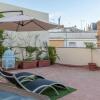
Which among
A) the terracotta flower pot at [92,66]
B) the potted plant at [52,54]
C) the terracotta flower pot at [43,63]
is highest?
the potted plant at [52,54]

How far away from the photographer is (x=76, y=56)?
15.4m

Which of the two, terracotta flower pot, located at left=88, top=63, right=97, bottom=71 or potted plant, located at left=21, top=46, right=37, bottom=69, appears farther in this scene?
terracotta flower pot, located at left=88, top=63, right=97, bottom=71

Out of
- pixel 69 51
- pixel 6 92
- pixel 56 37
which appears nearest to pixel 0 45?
pixel 69 51

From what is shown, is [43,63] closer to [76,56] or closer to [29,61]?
[29,61]

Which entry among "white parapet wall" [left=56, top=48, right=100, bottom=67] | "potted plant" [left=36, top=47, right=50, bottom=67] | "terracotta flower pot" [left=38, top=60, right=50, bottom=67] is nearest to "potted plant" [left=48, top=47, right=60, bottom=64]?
"potted plant" [left=36, top=47, right=50, bottom=67]

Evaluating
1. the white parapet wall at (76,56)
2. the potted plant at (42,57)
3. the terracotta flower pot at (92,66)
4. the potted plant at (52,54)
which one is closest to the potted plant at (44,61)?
the potted plant at (42,57)

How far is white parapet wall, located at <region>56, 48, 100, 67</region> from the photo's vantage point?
14693mm

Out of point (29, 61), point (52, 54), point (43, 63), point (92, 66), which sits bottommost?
point (92, 66)

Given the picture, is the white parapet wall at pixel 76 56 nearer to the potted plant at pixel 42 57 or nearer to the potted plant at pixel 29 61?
the potted plant at pixel 42 57

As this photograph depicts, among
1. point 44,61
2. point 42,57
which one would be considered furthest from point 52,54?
point 44,61

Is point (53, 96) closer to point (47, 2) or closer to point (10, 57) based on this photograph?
point (10, 57)

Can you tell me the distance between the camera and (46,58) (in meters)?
15.2

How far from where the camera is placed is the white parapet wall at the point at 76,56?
1469 cm

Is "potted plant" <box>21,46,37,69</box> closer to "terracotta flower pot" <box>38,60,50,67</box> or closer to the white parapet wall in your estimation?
"terracotta flower pot" <box>38,60,50,67</box>
